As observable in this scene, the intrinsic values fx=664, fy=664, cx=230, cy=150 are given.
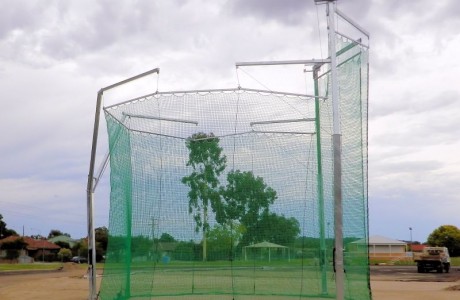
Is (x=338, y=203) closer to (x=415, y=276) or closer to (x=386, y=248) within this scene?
(x=415, y=276)

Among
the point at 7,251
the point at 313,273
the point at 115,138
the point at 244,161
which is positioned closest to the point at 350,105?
the point at 244,161

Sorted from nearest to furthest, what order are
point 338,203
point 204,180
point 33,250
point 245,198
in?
point 338,203 → point 245,198 → point 204,180 → point 33,250

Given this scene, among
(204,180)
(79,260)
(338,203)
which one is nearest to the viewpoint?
(338,203)

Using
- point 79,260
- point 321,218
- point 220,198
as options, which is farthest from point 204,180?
point 79,260

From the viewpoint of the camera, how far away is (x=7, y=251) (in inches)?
3093

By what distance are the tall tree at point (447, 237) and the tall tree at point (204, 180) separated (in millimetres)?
77030

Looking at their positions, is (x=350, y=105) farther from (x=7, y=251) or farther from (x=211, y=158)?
(x=7, y=251)

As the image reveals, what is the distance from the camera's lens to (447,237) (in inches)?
3369

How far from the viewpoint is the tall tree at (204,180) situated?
1302 centimetres

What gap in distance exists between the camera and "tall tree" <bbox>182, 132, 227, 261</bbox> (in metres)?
13.0

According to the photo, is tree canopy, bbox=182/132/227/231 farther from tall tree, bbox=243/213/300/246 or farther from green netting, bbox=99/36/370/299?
tall tree, bbox=243/213/300/246

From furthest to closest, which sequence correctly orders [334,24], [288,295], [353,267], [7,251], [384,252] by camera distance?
[384,252]
[7,251]
[288,295]
[353,267]
[334,24]

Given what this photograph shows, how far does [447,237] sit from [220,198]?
258 feet

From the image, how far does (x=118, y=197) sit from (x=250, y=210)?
2.58 meters
